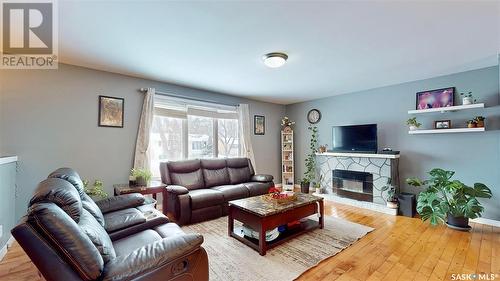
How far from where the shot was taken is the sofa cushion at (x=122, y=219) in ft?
6.35

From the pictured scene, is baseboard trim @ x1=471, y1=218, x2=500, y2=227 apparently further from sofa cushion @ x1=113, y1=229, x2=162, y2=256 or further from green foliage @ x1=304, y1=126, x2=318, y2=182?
sofa cushion @ x1=113, y1=229, x2=162, y2=256

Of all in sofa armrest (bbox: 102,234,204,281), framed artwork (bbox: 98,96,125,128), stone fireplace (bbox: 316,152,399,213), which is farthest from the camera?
stone fireplace (bbox: 316,152,399,213)

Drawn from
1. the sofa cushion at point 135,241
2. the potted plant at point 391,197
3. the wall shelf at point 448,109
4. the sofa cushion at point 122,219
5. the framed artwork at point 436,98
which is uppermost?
the framed artwork at point 436,98

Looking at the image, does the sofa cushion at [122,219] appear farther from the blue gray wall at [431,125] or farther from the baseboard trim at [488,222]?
the baseboard trim at [488,222]

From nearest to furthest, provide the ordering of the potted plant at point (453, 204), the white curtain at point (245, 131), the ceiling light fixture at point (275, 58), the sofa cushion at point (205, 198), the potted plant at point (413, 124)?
the ceiling light fixture at point (275, 58) < the potted plant at point (453, 204) < the sofa cushion at point (205, 198) < the potted plant at point (413, 124) < the white curtain at point (245, 131)

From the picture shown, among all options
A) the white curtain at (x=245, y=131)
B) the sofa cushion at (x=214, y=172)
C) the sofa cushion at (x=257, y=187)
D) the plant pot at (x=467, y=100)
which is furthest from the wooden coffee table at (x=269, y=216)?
the plant pot at (x=467, y=100)

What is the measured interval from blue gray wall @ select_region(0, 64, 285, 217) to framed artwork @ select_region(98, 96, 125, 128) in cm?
7

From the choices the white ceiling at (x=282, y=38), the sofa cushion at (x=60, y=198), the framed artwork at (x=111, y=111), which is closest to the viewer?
the sofa cushion at (x=60, y=198)

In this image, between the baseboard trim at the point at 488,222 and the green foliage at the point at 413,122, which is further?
the green foliage at the point at 413,122

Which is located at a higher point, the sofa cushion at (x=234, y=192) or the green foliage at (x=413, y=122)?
the green foliage at (x=413, y=122)

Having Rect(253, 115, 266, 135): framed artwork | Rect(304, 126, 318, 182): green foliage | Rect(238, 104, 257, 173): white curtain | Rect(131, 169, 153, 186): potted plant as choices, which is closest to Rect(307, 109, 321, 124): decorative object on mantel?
Rect(304, 126, 318, 182): green foliage

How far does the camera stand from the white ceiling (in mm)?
1916

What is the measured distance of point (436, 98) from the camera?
12.4ft

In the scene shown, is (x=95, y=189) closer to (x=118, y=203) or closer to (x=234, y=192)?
(x=118, y=203)
